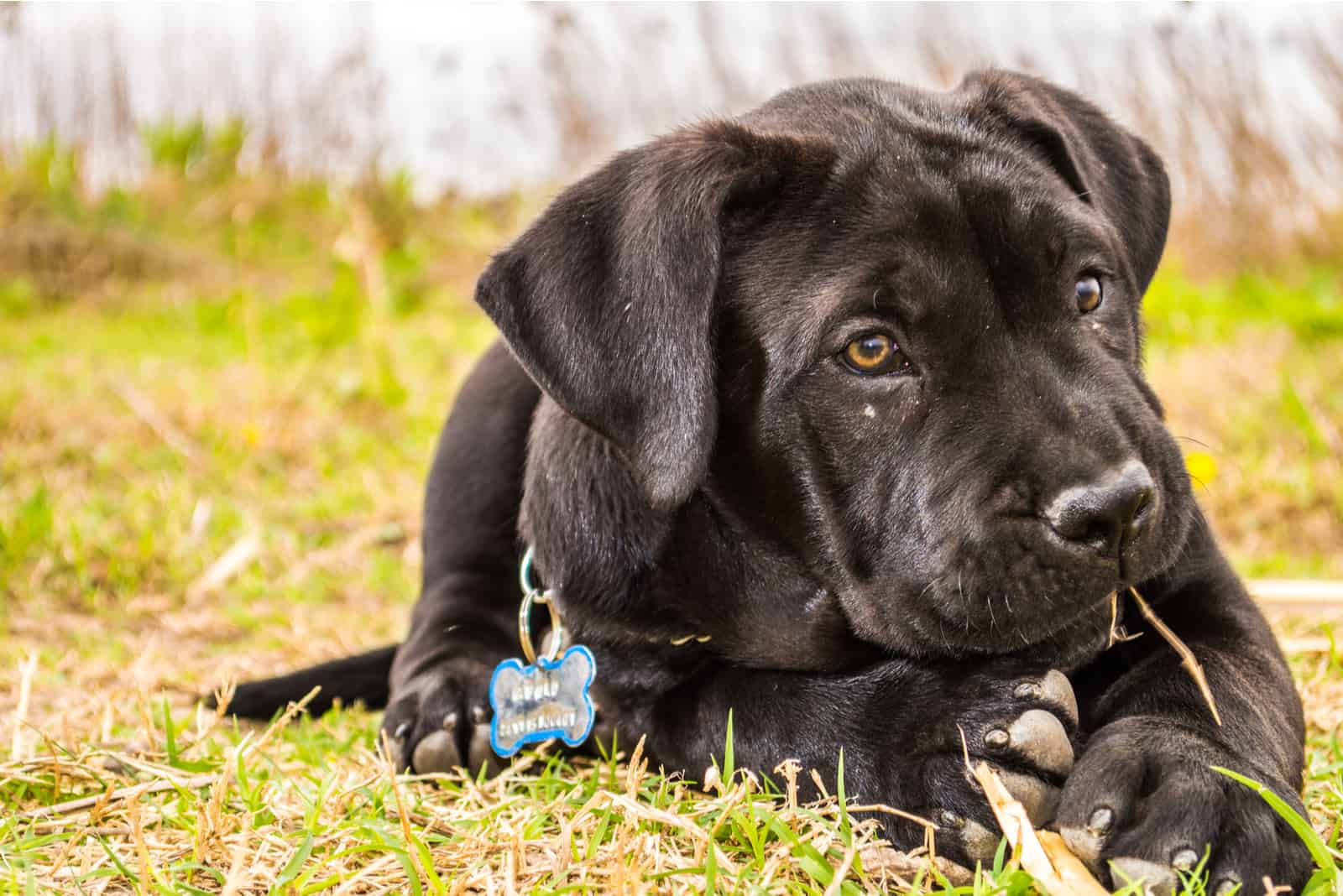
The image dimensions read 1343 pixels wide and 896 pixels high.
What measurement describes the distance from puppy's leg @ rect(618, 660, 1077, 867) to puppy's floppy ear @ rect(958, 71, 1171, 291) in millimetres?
1093

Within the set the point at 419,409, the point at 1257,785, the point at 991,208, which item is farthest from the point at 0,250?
the point at 1257,785

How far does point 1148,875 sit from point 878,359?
3.11ft

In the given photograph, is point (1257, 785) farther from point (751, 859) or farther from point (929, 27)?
point (929, 27)

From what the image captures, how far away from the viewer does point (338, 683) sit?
3.50 m

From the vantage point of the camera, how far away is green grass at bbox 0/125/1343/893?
6.95ft

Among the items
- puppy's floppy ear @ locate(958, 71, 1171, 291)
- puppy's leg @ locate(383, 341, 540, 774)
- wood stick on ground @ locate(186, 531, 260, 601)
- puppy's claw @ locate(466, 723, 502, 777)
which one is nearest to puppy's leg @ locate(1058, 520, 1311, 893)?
puppy's floppy ear @ locate(958, 71, 1171, 291)

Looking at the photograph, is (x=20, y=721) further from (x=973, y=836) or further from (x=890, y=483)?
(x=973, y=836)

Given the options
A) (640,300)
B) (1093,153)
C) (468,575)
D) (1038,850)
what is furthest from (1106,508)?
(468,575)

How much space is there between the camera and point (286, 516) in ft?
19.2

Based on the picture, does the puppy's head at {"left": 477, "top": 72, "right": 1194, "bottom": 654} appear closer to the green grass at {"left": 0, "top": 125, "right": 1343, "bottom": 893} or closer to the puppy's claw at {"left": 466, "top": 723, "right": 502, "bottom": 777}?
the green grass at {"left": 0, "top": 125, "right": 1343, "bottom": 893}

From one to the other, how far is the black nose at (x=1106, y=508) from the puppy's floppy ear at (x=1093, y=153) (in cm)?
90

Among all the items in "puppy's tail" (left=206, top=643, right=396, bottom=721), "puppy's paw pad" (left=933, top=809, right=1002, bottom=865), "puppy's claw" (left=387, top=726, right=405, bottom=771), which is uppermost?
"puppy's paw pad" (left=933, top=809, right=1002, bottom=865)

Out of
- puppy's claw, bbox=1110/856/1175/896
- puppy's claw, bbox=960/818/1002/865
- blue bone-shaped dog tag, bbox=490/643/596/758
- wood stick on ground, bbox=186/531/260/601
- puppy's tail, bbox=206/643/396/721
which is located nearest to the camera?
puppy's claw, bbox=1110/856/1175/896

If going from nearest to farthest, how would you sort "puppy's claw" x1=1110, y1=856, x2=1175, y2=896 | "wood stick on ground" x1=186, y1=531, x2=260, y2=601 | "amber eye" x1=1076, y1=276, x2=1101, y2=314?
"puppy's claw" x1=1110, y1=856, x2=1175, y2=896
"amber eye" x1=1076, y1=276, x2=1101, y2=314
"wood stick on ground" x1=186, y1=531, x2=260, y2=601
